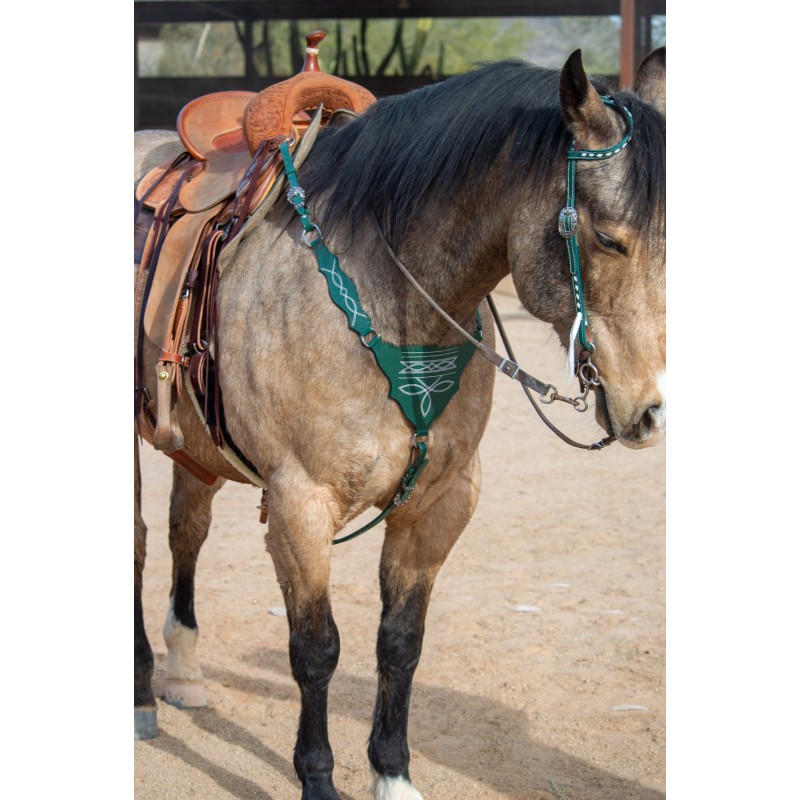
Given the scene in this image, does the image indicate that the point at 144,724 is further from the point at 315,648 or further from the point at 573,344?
the point at 573,344

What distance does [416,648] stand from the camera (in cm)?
268

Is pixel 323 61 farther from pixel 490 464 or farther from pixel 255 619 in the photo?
pixel 255 619

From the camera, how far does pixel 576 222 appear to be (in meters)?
1.97

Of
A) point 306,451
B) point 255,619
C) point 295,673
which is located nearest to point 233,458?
point 306,451

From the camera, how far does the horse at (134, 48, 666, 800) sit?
1961 millimetres

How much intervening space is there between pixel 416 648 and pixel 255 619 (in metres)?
1.64

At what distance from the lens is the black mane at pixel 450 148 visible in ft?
6.64

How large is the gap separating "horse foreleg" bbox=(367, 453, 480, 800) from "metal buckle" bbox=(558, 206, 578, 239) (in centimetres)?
83

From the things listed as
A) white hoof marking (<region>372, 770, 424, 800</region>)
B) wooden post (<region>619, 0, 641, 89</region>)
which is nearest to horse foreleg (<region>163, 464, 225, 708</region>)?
white hoof marking (<region>372, 770, 424, 800</region>)

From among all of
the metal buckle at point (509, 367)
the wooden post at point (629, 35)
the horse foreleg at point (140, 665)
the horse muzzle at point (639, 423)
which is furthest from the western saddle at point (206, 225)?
the wooden post at point (629, 35)

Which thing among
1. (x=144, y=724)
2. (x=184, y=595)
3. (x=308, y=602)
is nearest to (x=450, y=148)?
(x=308, y=602)

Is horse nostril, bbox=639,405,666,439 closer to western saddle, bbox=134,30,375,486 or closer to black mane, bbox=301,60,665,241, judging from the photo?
black mane, bbox=301,60,665,241

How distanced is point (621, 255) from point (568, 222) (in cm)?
12

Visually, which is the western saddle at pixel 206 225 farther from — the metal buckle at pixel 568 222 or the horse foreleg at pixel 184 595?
the metal buckle at pixel 568 222
